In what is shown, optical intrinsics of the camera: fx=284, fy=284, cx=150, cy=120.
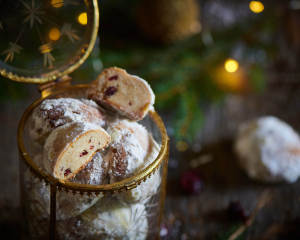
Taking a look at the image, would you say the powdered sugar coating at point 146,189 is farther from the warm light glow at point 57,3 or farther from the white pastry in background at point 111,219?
the warm light glow at point 57,3

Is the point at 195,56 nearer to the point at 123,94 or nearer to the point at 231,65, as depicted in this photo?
the point at 231,65

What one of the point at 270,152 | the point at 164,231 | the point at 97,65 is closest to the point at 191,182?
the point at 164,231

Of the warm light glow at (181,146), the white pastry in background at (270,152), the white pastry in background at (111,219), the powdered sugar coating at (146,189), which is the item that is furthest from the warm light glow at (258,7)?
the white pastry in background at (111,219)

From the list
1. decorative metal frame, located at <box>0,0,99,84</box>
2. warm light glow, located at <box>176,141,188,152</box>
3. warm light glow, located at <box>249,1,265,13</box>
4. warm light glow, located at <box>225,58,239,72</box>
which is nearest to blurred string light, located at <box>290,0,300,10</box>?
warm light glow, located at <box>249,1,265,13</box>

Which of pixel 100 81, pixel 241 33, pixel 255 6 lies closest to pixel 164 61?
pixel 241 33

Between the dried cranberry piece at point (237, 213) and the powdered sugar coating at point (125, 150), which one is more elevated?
the powdered sugar coating at point (125, 150)

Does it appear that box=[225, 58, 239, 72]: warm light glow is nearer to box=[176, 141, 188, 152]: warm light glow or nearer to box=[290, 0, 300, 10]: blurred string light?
box=[176, 141, 188, 152]: warm light glow
